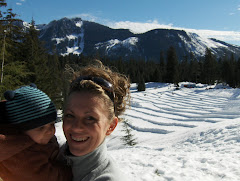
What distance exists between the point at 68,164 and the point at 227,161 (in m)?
5.27

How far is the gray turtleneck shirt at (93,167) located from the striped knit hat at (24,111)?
34 cm

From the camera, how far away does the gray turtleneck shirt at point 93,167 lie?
109 centimetres

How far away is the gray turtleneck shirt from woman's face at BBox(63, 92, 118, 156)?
0.04 meters

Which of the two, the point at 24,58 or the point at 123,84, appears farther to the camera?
the point at 24,58

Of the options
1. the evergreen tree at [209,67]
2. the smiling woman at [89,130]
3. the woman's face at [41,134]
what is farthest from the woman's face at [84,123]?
the evergreen tree at [209,67]

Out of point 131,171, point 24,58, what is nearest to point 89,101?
point 131,171

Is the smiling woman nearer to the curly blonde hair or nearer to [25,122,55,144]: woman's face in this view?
the curly blonde hair

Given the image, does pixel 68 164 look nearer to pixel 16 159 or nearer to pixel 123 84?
pixel 16 159

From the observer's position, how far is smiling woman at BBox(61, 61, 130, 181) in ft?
3.69

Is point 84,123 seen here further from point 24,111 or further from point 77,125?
point 24,111

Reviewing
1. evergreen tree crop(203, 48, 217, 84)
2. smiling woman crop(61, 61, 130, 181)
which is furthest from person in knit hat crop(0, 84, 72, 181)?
evergreen tree crop(203, 48, 217, 84)

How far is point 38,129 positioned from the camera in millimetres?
1192

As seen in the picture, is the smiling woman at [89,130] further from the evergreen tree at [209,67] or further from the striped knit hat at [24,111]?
the evergreen tree at [209,67]

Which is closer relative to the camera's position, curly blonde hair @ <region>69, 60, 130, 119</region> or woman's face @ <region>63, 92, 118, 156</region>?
woman's face @ <region>63, 92, 118, 156</region>
